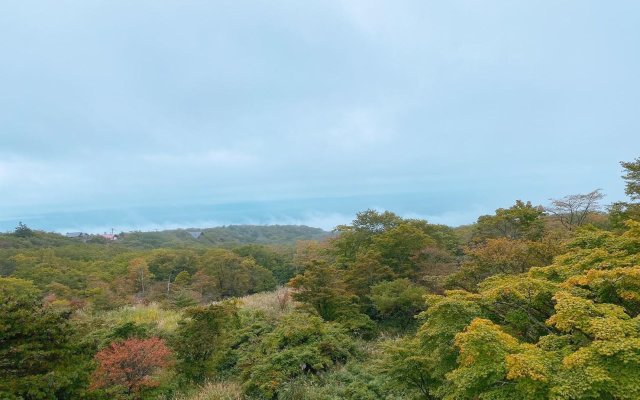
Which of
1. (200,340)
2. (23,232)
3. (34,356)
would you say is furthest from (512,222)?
Result: (23,232)

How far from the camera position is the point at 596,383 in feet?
15.4

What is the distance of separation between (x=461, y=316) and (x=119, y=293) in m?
25.6

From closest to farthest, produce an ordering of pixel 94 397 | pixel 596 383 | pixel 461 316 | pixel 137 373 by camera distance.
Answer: pixel 596 383 < pixel 461 316 < pixel 94 397 < pixel 137 373

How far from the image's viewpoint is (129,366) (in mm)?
10758

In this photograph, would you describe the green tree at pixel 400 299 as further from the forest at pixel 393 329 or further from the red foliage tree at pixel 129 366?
the red foliage tree at pixel 129 366

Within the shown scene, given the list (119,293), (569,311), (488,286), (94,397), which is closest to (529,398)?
(569,311)

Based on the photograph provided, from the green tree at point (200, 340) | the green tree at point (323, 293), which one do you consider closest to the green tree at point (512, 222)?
the green tree at point (323, 293)

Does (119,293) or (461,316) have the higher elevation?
(461,316)

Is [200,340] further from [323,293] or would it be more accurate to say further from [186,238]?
[186,238]

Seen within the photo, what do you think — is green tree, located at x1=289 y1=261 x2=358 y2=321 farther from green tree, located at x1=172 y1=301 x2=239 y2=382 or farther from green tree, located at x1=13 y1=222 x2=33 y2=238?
green tree, located at x1=13 y1=222 x2=33 y2=238

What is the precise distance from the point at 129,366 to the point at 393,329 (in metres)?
11.1

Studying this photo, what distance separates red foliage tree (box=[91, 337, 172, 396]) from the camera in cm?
1052

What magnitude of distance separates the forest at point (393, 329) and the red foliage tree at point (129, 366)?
52mm

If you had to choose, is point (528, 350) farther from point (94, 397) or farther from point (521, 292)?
point (94, 397)
